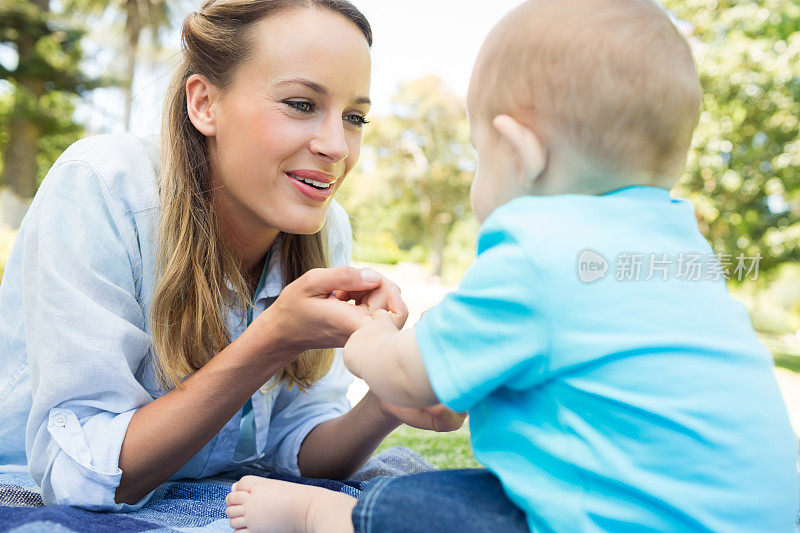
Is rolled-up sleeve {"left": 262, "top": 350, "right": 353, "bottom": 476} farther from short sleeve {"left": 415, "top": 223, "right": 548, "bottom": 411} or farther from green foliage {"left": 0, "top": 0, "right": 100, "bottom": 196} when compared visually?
green foliage {"left": 0, "top": 0, "right": 100, "bottom": 196}

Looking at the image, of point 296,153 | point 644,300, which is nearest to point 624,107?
point 644,300

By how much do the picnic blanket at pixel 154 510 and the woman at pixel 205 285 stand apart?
72 millimetres

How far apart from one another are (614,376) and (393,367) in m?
0.39

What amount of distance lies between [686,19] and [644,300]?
13119mm

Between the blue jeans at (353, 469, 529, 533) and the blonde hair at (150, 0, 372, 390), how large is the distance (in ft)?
2.60

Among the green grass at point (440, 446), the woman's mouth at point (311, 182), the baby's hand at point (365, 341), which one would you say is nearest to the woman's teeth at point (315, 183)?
the woman's mouth at point (311, 182)

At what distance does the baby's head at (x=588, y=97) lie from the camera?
1.18 meters

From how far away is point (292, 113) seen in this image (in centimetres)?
198

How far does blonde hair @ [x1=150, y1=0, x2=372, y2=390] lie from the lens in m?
1.91

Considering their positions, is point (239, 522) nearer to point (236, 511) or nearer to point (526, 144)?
point (236, 511)

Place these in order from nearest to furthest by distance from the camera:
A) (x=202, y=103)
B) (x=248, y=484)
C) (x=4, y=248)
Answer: (x=248, y=484) < (x=202, y=103) < (x=4, y=248)

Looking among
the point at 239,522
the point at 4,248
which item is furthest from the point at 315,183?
the point at 4,248

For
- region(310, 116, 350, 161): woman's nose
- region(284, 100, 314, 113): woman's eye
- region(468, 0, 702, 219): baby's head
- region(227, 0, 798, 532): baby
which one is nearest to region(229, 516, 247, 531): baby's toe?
region(227, 0, 798, 532): baby

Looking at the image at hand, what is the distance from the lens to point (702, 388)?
110 cm
